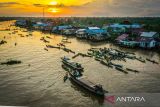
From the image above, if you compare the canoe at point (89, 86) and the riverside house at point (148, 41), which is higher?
the riverside house at point (148, 41)

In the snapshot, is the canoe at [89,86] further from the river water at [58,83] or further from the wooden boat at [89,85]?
the river water at [58,83]

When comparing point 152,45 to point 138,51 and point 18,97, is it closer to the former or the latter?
point 138,51

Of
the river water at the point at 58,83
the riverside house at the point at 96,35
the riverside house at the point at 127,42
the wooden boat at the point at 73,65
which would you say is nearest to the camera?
the river water at the point at 58,83

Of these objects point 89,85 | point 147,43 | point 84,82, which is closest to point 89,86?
point 89,85

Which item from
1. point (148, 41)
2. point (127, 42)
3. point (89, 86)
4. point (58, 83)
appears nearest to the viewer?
point (89, 86)

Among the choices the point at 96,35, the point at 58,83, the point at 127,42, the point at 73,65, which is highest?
the point at 96,35

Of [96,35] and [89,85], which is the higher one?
[96,35]

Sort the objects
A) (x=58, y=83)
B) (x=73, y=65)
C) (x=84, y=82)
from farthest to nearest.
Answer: (x=73, y=65)
(x=58, y=83)
(x=84, y=82)

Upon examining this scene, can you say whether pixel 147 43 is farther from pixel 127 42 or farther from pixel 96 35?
pixel 96 35

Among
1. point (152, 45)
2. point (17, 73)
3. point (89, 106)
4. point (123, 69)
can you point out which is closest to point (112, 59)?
point (123, 69)

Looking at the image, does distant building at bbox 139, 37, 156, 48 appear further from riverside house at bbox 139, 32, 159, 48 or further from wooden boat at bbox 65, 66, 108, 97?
wooden boat at bbox 65, 66, 108, 97

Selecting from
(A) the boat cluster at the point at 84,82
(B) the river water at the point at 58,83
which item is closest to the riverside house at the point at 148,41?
(B) the river water at the point at 58,83
